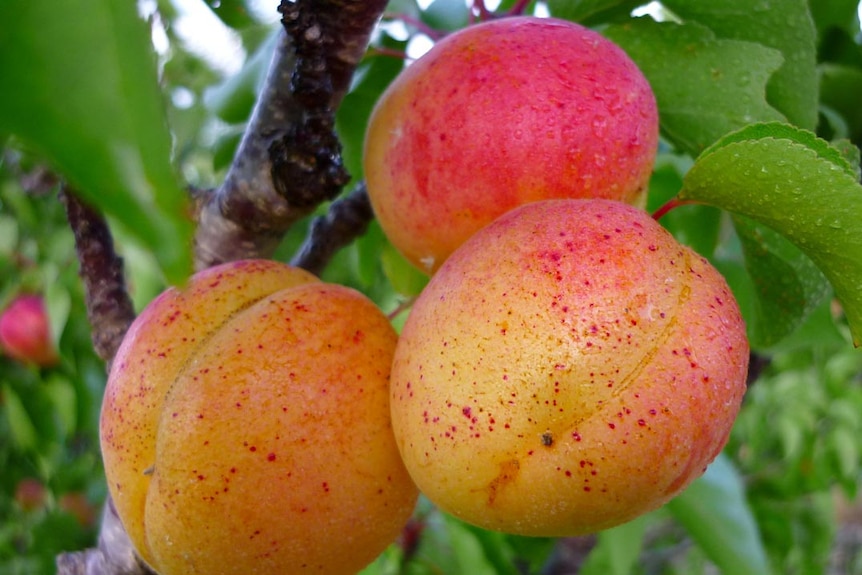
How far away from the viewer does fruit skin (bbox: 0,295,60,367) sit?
203cm

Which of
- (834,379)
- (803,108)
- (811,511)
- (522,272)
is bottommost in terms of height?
(811,511)

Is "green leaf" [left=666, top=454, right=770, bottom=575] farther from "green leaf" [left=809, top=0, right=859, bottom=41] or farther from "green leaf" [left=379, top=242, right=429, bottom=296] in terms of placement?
"green leaf" [left=809, top=0, right=859, bottom=41]

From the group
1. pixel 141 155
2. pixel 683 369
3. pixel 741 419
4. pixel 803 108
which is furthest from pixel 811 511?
pixel 141 155

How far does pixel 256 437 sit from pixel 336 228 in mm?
403

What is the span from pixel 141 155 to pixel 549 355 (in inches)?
14.0

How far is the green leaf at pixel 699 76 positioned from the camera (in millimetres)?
810

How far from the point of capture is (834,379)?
2.36m

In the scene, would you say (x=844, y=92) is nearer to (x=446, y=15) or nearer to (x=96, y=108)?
(x=446, y=15)

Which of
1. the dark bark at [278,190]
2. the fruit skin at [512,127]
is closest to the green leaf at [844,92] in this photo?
the fruit skin at [512,127]

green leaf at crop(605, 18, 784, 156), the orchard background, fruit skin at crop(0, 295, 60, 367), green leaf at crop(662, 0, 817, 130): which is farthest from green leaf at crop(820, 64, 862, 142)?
fruit skin at crop(0, 295, 60, 367)

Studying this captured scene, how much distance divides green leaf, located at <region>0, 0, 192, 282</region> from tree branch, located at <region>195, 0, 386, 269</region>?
406mm

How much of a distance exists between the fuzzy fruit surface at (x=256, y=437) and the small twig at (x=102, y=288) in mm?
174

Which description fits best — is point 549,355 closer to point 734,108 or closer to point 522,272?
point 522,272

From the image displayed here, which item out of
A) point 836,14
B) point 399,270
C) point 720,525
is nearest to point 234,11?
point 399,270
